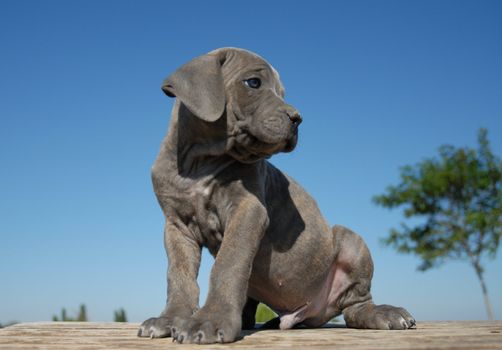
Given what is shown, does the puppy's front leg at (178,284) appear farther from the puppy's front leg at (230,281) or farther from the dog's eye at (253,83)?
the dog's eye at (253,83)

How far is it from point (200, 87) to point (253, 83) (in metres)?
0.45

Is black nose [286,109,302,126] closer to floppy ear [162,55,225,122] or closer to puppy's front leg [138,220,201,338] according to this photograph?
floppy ear [162,55,225,122]

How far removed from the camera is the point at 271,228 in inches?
189

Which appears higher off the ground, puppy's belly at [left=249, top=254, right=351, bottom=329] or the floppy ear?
the floppy ear

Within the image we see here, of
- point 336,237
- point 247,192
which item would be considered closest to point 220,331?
point 247,192

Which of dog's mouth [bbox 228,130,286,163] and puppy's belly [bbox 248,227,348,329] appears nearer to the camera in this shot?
dog's mouth [bbox 228,130,286,163]

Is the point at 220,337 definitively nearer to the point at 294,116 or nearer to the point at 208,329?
the point at 208,329

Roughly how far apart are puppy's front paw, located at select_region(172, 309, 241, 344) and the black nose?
152 centimetres

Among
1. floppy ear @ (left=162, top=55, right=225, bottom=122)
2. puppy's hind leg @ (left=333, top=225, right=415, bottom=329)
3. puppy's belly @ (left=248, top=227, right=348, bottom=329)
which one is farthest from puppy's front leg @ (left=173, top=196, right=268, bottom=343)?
puppy's hind leg @ (left=333, top=225, right=415, bottom=329)

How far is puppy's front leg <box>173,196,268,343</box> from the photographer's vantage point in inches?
134

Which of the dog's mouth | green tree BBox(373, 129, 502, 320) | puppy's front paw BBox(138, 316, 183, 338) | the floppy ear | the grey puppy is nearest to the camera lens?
puppy's front paw BBox(138, 316, 183, 338)


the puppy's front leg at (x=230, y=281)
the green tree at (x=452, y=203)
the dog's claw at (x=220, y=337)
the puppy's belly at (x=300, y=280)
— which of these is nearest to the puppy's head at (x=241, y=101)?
the puppy's front leg at (x=230, y=281)

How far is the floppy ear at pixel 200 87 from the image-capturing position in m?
4.08

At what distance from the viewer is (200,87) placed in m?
4.15
